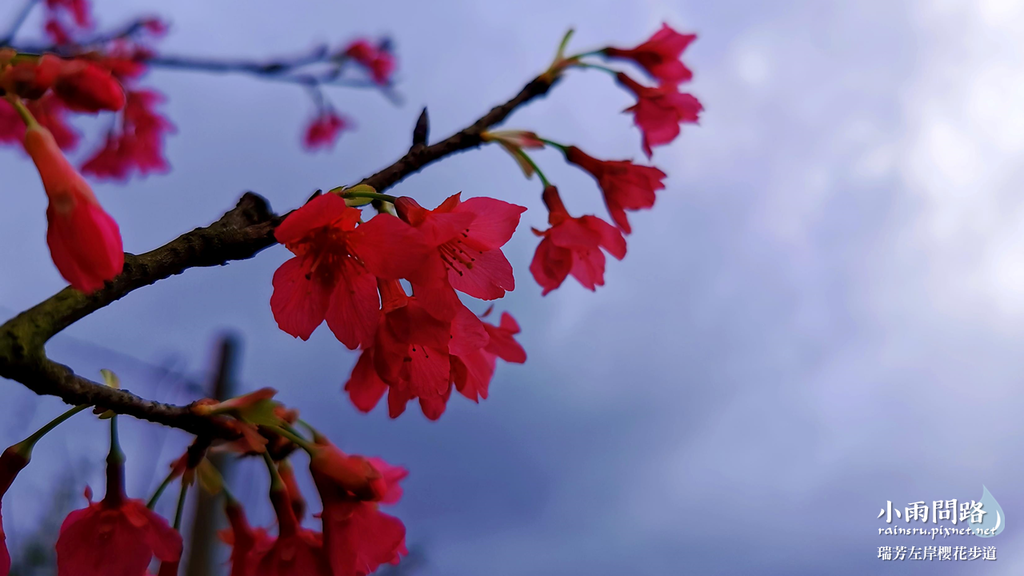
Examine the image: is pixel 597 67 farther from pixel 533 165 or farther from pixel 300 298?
pixel 300 298

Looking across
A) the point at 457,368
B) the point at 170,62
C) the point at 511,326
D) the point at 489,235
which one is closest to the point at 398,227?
the point at 489,235

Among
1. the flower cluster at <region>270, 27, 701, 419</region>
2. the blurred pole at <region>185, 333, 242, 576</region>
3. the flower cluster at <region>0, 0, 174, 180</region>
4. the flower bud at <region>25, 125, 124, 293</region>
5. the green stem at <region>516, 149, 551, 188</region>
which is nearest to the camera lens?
the flower bud at <region>25, 125, 124, 293</region>

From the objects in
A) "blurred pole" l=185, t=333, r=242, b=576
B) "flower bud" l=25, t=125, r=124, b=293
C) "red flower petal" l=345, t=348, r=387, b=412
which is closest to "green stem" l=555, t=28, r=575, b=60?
"red flower petal" l=345, t=348, r=387, b=412

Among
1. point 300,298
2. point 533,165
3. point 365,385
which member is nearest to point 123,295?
point 300,298

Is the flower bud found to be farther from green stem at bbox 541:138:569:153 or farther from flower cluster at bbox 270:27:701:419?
green stem at bbox 541:138:569:153

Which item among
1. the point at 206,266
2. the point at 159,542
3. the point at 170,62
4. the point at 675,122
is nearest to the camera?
the point at 206,266

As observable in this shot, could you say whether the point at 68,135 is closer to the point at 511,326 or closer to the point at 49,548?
the point at 511,326

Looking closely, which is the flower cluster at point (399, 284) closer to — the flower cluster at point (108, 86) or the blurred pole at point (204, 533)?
the flower cluster at point (108, 86)

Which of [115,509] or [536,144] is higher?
[536,144]
